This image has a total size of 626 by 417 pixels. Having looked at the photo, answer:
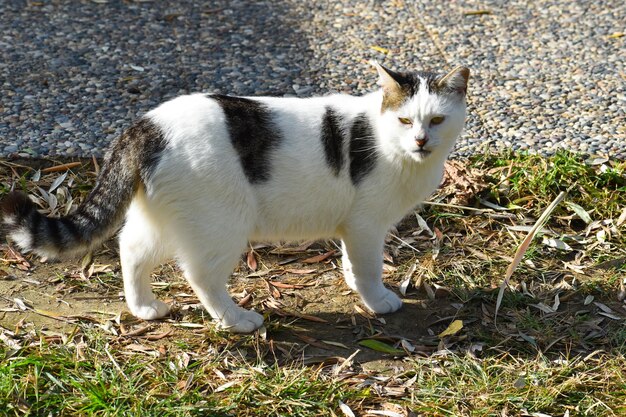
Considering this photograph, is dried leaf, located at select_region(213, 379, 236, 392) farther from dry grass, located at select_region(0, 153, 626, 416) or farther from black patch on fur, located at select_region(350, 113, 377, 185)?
black patch on fur, located at select_region(350, 113, 377, 185)

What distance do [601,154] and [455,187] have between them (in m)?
0.94

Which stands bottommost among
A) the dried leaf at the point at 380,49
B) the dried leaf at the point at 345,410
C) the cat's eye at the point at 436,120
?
the dried leaf at the point at 345,410

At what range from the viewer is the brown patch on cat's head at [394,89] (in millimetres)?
3619

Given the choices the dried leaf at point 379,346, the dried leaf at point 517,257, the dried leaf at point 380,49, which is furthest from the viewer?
the dried leaf at point 380,49

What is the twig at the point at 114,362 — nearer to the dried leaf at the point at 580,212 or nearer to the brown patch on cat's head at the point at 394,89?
the brown patch on cat's head at the point at 394,89

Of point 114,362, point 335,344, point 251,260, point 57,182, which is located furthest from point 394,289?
point 57,182

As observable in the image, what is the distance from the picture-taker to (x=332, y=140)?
3.70 m

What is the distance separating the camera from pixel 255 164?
11.7 feet

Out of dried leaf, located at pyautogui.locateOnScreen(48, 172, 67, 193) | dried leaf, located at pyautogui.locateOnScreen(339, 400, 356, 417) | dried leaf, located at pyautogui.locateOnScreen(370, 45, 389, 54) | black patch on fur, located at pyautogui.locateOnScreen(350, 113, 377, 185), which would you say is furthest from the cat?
dried leaf, located at pyautogui.locateOnScreen(370, 45, 389, 54)

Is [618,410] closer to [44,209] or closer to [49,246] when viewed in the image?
[49,246]

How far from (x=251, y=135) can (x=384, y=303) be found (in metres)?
1.07

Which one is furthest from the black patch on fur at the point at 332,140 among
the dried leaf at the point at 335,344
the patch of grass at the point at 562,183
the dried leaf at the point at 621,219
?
the dried leaf at the point at 621,219

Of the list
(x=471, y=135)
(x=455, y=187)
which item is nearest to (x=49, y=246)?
(x=455, y=187)

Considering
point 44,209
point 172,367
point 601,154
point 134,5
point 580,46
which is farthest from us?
point 134,5
